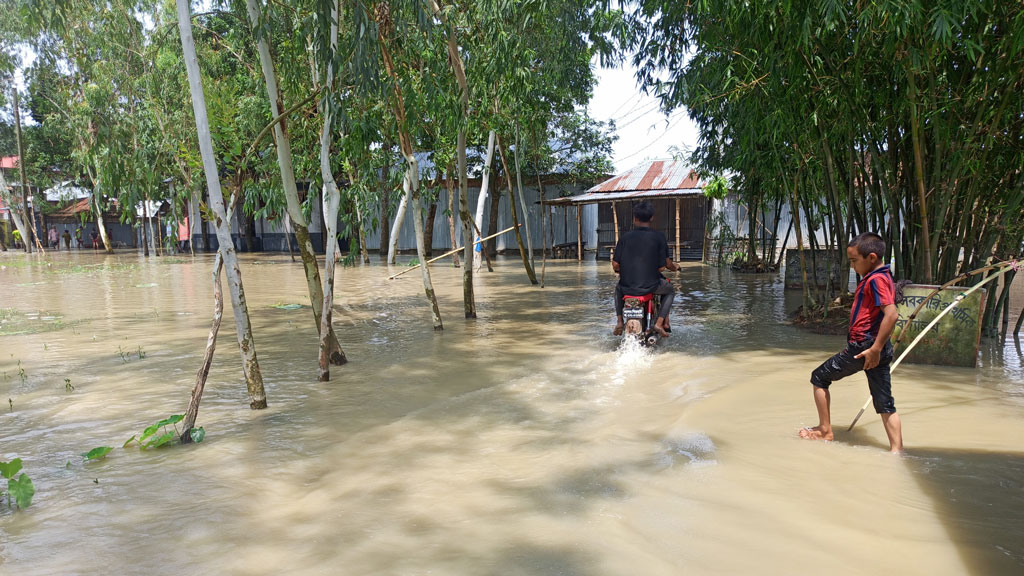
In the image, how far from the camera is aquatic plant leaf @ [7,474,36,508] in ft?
12.7

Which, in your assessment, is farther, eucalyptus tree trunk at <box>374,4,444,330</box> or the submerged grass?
the submerged grass

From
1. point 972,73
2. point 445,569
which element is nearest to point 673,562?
point 445,569

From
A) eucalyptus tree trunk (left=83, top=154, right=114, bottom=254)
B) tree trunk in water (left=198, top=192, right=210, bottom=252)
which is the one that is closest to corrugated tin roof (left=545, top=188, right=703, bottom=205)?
eucalyptus tree trunk (left=83, top=154, right=114, bottom=254)

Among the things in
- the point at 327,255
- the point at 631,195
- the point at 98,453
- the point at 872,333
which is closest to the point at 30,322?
the point at 327,255

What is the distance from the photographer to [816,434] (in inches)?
186

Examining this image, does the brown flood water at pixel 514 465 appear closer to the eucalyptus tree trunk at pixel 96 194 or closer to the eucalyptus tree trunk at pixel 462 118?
the eucalyptus tree trunk at pixel 462 118

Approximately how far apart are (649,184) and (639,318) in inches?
691

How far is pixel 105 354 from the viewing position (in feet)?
27.2

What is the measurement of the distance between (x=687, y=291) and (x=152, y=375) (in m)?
10.3

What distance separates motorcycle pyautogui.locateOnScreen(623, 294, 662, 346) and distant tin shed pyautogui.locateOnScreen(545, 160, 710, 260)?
588 inches

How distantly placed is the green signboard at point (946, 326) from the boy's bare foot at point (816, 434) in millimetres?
2486

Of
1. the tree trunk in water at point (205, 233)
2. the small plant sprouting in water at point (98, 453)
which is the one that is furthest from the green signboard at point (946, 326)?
the tree trunk in water at point (205, 233)

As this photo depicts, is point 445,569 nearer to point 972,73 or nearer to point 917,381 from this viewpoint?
point 917,381

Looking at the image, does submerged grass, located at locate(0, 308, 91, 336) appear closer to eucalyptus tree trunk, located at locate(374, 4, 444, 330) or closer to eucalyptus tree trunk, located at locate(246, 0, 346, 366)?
eucalyptus tree trunk, located at locate(374, 4, 444, 330)
